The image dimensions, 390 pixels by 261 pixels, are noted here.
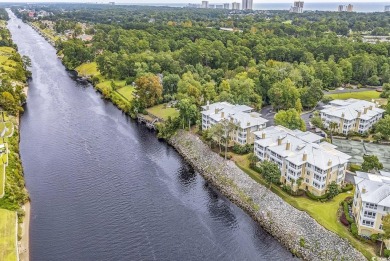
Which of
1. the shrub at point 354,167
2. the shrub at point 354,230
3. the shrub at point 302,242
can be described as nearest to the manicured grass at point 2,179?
the shrub at point 302,242

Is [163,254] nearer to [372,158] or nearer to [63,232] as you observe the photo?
[63,232]

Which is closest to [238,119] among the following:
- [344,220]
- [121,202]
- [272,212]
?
[272,212]

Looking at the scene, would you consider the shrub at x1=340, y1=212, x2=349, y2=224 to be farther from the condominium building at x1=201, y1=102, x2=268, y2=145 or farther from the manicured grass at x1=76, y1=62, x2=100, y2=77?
the manicured grass at x1=76, y1=62, x2=100, y2=77

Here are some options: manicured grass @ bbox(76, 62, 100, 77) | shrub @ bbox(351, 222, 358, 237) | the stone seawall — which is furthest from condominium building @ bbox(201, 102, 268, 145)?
manicured grass @ bbox(76, 62, 100, 77)

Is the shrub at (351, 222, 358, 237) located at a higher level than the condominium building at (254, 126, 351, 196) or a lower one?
lower

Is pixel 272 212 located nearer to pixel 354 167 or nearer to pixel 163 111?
pixel 354 167

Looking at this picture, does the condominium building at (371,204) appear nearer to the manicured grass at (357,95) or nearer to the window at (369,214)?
the window at (369,214)
